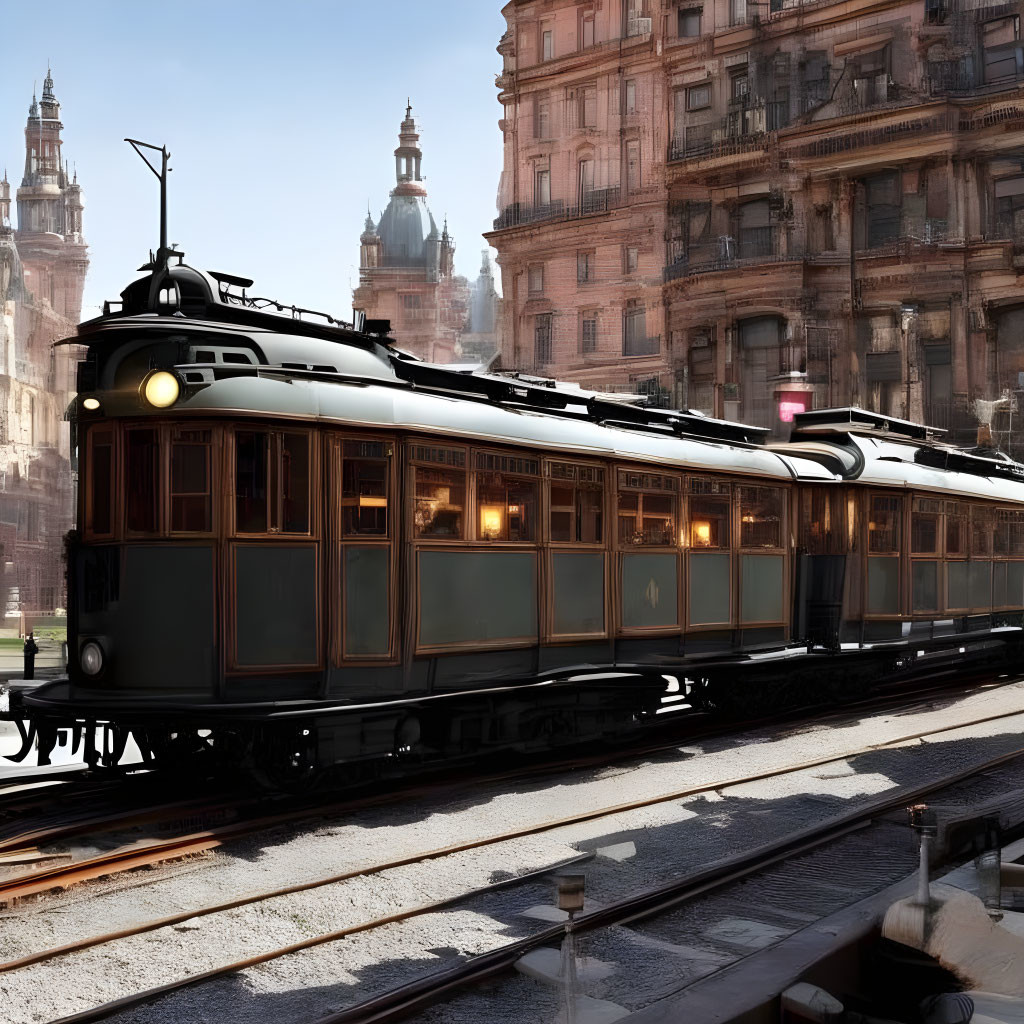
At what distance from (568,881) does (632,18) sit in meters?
56.0

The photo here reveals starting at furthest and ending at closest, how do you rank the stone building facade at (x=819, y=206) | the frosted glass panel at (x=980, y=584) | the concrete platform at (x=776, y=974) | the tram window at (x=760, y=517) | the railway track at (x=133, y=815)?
the stone building facade at (x=819, y=206), the frosted glass panel at (x=980, y=584), the tram window at (x=760, y=517), the railway track at (x=133, y=815), the concrete platform at (x=776, y=974)

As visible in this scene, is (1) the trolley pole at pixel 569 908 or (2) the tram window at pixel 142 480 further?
(2) the tram window at pixel 142 480

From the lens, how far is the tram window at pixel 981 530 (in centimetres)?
2008

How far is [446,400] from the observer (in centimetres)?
1101

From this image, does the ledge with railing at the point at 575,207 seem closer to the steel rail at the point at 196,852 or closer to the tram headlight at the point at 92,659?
the steel rail at the point at 196,852

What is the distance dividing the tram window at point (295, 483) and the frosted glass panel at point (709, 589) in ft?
17.8

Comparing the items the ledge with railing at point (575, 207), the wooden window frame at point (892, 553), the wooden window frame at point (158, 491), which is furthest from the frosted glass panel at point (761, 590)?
the ledge with railing at point (575, 207)

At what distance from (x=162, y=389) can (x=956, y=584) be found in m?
13.7

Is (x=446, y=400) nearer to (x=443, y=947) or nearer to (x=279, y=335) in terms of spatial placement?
(x=279, y=335)

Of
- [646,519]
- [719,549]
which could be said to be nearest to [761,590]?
[719,549]

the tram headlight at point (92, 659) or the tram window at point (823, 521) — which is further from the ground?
the tram window at point (823, 521)

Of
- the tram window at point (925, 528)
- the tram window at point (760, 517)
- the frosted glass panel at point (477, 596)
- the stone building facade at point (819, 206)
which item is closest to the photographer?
the frosted glass panel at point (477, 596)

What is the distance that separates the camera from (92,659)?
981cm

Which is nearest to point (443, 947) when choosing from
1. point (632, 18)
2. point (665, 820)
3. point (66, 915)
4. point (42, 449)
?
point (66, 915)
